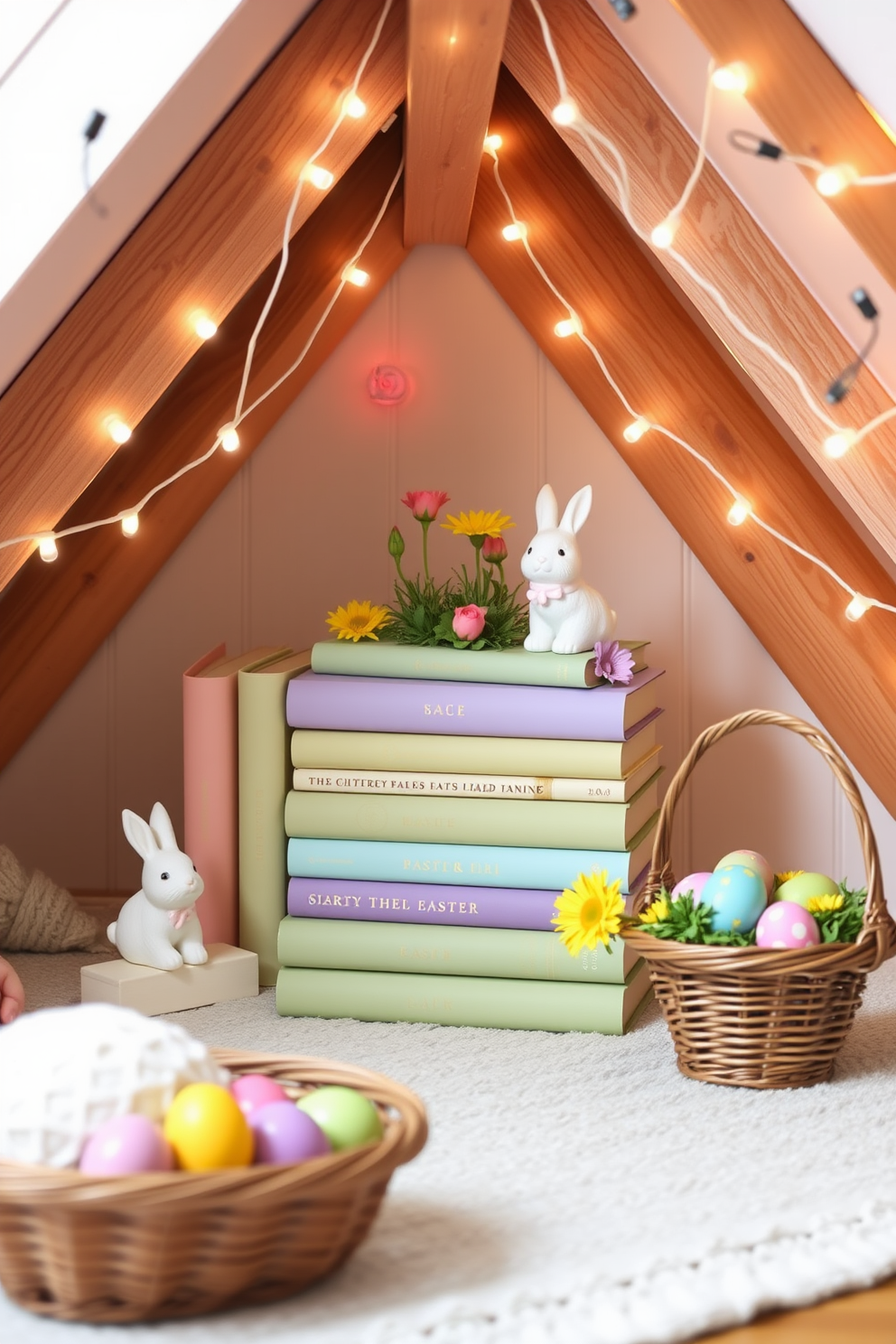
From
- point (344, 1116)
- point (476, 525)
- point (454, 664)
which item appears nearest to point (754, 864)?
point (454, 664)

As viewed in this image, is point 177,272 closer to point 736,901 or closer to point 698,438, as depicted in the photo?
point 698,438

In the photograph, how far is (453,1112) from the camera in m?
1.23

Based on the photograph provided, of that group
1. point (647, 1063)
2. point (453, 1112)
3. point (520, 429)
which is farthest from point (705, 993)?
point (520, 429)

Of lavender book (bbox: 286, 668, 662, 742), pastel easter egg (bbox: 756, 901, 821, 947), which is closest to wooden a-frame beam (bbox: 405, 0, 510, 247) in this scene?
lavender book (bbox: 286, 668, 662, 742)

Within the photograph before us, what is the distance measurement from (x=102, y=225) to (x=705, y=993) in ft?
3.07

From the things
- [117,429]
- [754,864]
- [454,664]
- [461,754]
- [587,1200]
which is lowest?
[587,1200]

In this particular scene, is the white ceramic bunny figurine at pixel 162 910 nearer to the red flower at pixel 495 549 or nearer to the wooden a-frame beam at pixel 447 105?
the red flower at pixel 495 549

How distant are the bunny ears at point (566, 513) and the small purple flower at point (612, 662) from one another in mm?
146

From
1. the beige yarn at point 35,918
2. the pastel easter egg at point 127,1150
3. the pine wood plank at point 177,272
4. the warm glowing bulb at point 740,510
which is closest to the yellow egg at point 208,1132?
the pastel easter egg at point 127,1150

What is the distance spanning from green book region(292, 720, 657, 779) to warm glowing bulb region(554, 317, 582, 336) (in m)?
0.64

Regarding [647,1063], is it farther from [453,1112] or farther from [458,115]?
[458,115]

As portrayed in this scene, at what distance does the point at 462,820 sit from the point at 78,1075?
736 millimetres

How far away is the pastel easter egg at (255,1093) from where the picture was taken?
90cm

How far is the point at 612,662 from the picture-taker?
5.06 ft
